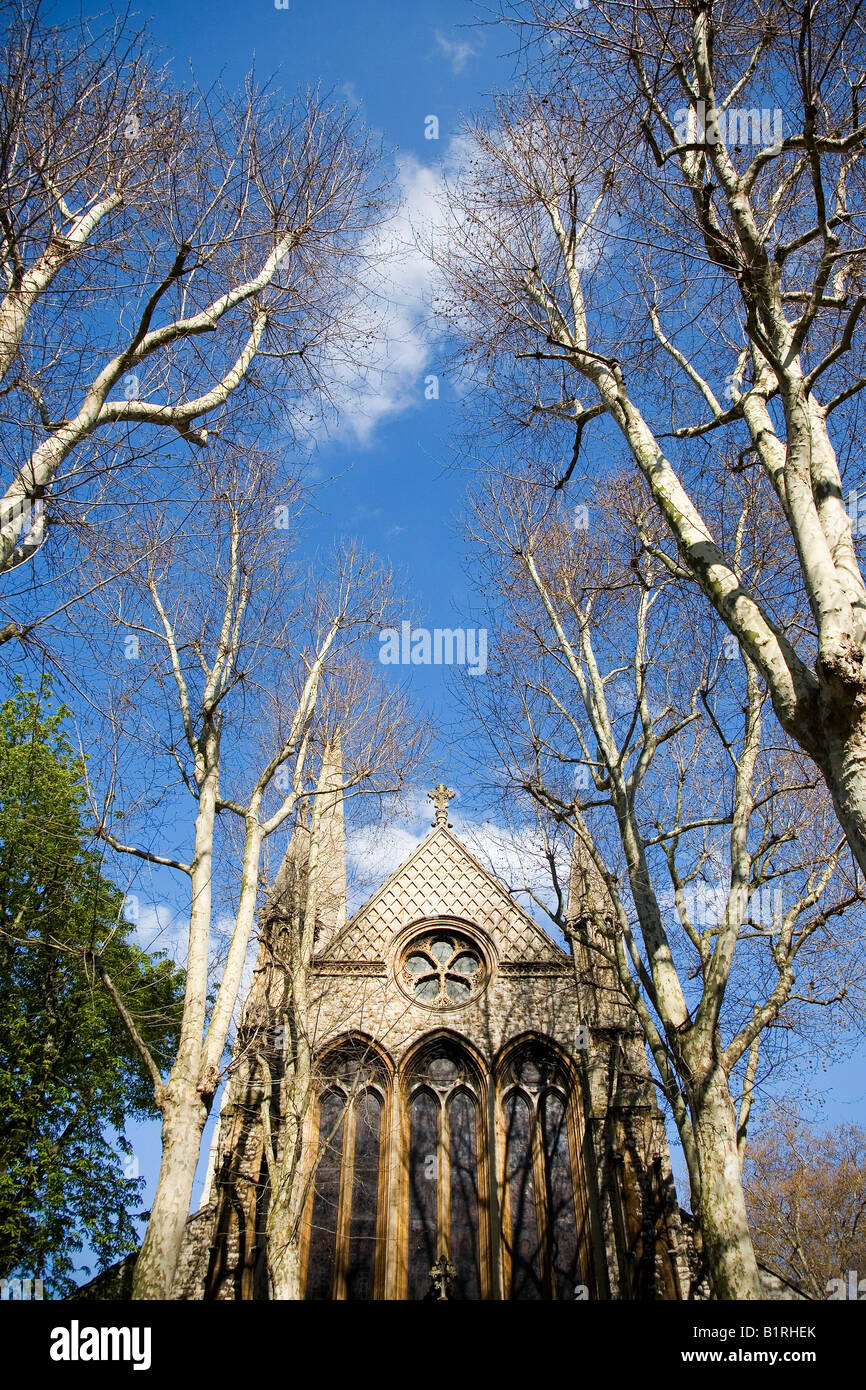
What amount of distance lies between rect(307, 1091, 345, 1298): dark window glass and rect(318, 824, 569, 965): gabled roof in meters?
2.36

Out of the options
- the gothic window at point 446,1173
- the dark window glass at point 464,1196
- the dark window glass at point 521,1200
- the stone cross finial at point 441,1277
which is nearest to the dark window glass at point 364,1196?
the gothic window at point 446,1173

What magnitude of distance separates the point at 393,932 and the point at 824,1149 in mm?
21822

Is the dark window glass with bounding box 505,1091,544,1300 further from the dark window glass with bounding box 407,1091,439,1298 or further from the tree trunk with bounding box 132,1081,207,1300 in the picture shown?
the tree trunk with bounding box 132,1081,207,1300

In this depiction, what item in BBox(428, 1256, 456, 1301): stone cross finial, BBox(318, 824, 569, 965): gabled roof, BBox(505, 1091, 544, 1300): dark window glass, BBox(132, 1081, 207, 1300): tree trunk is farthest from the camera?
BBox(318, 824, 569, 965): gabled roof

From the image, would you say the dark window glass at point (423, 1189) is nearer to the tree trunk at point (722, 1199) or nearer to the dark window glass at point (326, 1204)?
the dark window glass at point (326, 1204)

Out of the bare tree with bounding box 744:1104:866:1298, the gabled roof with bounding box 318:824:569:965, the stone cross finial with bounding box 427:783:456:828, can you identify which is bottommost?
the bare tree with bounding box 744:1104:866:1298

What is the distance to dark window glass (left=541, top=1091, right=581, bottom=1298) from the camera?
40.1ft

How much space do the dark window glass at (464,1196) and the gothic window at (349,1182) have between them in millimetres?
1012

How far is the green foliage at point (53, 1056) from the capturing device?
46.0ft

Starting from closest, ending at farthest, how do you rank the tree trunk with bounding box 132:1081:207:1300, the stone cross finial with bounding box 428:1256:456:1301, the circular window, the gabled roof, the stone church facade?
the tree trunk with bounding box 132:1081:207:1300, the stone cross finial with bounding box 428:1256:456:1301, the stone church facade, the circular window, the gabled roof

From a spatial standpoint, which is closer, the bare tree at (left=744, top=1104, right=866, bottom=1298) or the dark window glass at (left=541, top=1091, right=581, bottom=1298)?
the dark window glass at (left=541, top=1091, right=581, bottom=1298)

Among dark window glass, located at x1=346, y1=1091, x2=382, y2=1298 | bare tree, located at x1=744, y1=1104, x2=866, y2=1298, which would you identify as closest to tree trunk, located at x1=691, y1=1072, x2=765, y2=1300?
dark window glass, located at x1=346, y1=1091, x2=382, y2=1298

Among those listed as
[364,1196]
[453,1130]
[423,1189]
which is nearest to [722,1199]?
[423,1189]

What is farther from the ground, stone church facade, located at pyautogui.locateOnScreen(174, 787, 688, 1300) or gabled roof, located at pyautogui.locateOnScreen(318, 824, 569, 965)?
gabled roof, located at pyautogui.locateOnScreen(318, 824, 569, 965)
